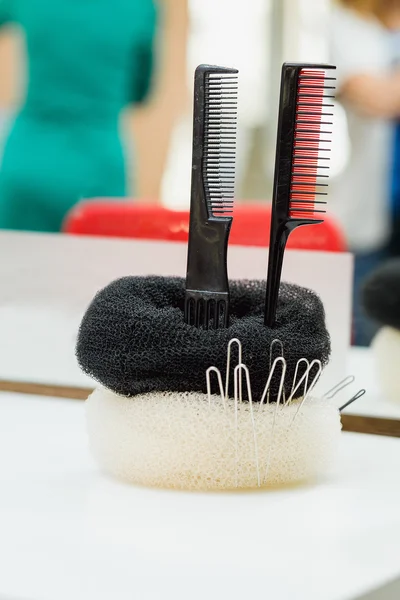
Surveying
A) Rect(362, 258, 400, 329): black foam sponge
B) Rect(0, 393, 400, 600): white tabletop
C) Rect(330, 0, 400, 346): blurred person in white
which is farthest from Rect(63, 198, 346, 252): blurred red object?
Rect(330, 0, 400, 346): blurred person in white

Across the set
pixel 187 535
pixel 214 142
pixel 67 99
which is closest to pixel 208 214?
pixel 214 142

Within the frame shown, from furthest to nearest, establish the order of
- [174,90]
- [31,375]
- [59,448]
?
1. [174,90]
2. [31,375]
3. [59,448]

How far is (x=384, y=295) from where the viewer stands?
0.53 m

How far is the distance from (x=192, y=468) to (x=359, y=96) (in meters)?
0.74

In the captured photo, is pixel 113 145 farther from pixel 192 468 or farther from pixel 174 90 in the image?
pixel 192 468

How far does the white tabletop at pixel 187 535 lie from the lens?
0.30m

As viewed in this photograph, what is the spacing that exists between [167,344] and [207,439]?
0.05 meters

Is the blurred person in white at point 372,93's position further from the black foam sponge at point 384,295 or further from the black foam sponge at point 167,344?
the black foam sponge at point 167,344

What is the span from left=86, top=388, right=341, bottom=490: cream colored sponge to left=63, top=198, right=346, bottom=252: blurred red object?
15 cm

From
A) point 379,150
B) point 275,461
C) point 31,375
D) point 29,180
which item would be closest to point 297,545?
point 275,461

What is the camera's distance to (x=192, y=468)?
0.40 meters

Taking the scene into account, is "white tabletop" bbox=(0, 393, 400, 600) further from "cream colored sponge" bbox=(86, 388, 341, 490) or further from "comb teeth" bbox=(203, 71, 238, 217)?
"comb teeth" bbox=(203, 71, 238, 217)

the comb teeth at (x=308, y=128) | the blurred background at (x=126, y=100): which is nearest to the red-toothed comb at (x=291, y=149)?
the comb teeth at (x=308, y=128)

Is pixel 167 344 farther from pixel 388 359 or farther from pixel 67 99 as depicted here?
pixel 67 99
